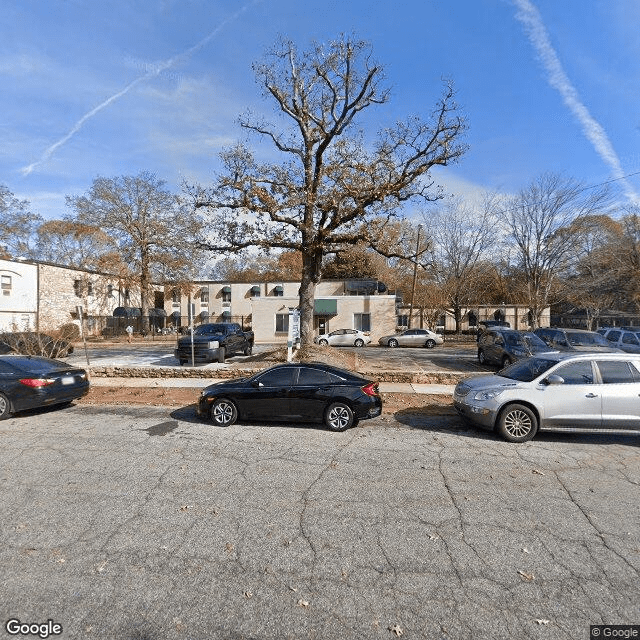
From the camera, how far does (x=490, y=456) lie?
606 cm

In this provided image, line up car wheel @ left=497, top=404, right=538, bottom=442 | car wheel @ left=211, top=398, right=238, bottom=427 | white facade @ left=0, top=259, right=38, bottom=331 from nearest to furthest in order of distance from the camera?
car wheel @ left=497, top=404, right=538, bottom=442, car wheel @ left=211, top=398, right=238, bottom=427, white facade @ left=0, top=259, right=38, bottom=331

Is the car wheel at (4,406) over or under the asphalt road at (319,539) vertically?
over

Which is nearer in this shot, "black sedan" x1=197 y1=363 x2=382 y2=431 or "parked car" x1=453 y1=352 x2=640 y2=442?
"parked car" x1=453 y1=352 x2=640 y2=442

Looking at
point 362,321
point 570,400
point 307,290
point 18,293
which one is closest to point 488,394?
point 570,400

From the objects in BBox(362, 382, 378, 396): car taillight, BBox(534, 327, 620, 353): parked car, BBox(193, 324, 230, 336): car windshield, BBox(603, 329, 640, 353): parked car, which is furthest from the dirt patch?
BBox(603, 329, 640, 353): parked car

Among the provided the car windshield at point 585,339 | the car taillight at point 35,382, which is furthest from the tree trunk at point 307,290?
the car windshield at point 585,339

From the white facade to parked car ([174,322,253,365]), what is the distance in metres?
22.5

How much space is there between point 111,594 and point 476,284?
41.3m

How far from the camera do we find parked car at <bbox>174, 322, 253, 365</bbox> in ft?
51.9

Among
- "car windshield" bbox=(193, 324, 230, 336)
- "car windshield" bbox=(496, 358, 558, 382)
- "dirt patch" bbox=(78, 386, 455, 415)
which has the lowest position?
"dirt patch" bbox=(78, 386, 455, 415)

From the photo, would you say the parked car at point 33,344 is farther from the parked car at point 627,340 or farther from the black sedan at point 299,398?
the parked car at point 627,340

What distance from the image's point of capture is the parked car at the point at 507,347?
14.9 m

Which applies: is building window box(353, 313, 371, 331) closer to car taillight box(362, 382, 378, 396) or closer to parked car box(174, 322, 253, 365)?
parked car box(174, 322, 253, 365)

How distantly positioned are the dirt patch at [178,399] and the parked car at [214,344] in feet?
9.45
